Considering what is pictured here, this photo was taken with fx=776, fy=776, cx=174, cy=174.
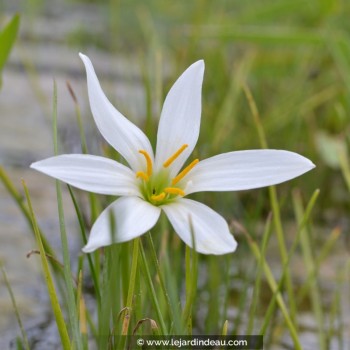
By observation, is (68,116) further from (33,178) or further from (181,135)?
(181,135)

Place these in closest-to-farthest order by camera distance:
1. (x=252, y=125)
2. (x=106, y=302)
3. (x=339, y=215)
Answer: (x=106, y=302) → (x=339, y=215) → (x=252, y=125)

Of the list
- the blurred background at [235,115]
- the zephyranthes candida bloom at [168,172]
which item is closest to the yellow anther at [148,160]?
the zephyranthes candida bloom at [168,172]

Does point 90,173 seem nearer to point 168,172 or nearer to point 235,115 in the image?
point 168,172

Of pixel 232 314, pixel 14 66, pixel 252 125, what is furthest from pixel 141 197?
pixel 14 66

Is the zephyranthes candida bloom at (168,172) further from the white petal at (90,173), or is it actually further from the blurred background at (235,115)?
the blurred background at (235,115)

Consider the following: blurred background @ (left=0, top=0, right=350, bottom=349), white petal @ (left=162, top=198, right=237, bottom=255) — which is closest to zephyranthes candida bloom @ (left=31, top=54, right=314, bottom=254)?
white petal @ (left=162, top=198, right=237, bottom=255)

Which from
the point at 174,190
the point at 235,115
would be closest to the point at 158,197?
the point at 174,190
